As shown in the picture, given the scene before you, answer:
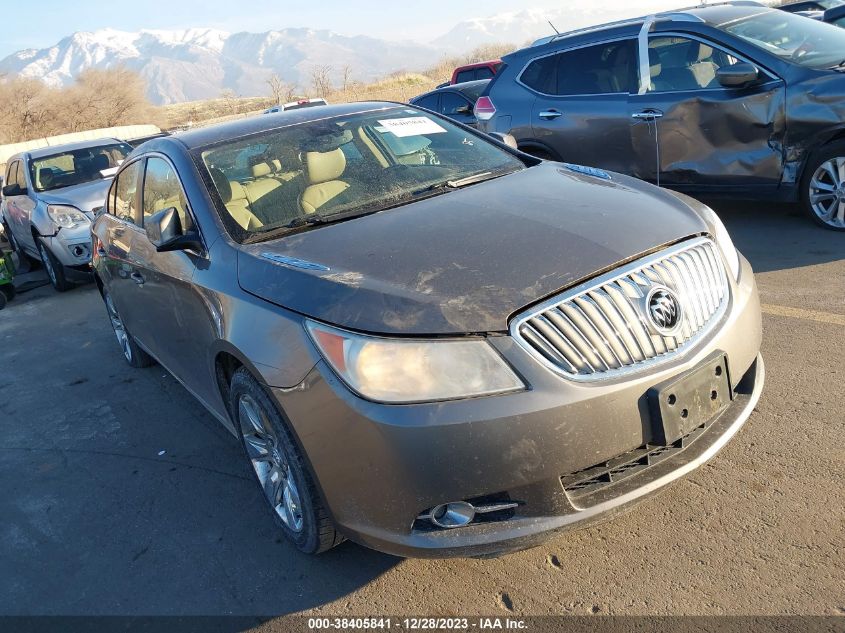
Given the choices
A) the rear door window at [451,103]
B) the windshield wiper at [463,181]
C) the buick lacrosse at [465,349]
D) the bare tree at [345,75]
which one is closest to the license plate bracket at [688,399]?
the buick lacrosse at [465,349]

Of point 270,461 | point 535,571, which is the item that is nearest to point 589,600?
point 535,571

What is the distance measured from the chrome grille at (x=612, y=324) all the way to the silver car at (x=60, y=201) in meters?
6.80

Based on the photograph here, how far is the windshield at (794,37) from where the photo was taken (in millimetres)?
5762

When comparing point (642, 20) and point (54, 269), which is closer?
point (642, 20)

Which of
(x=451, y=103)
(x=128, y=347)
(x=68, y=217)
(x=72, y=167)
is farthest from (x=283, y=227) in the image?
(x=451, y=103)

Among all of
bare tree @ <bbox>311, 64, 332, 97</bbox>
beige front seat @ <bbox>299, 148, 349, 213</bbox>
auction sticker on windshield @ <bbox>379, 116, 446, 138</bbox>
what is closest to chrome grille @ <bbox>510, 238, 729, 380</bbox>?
beige front seat @ <bbox>299, 148, 349, 213</bbox>

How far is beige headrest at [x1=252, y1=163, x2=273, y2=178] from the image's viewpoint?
360 centimetres

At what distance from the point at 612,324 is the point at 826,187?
4.26 meters

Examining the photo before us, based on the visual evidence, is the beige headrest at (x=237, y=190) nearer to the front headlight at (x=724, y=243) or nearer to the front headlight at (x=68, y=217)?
the front headlight at (x=724, y=243)

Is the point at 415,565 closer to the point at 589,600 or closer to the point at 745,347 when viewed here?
the point at 589,600

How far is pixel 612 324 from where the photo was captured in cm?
234

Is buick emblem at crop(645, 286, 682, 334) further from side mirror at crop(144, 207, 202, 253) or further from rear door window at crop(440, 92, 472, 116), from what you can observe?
rear door window at crop(440, 92, 472, 116)

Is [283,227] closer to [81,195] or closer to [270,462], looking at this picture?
[270,462]

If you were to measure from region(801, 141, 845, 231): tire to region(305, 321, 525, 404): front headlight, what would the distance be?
4.48m
